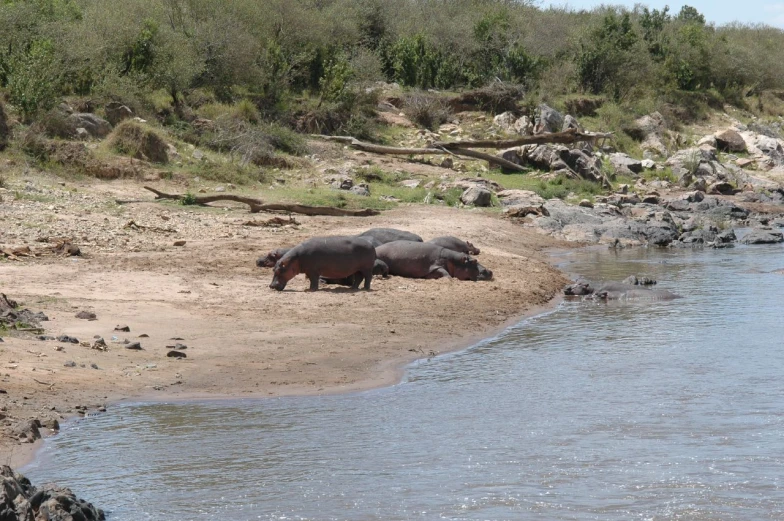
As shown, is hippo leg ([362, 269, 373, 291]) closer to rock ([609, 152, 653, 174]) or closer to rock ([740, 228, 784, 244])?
rock ([740, 228, 784, 244])

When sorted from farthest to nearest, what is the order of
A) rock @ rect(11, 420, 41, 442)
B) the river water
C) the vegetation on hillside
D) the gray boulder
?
the gray boulder < the vegetation on hillside < rock @ rect(11, 420, 41, 442) < the river water

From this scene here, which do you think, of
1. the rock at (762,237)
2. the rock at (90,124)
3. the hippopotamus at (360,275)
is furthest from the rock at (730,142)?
the hippopotamus at (360,275)

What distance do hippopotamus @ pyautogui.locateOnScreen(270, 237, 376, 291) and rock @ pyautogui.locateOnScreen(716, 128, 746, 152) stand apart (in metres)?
28.7

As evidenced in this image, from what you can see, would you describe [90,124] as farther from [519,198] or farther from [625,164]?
[625,164]

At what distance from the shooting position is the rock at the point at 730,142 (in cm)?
3809

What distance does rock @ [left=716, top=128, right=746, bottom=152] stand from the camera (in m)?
38.1

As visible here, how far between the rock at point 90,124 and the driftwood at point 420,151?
687 cm

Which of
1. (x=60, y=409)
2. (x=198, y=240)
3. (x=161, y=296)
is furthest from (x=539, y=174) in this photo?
(x=60, y=409)

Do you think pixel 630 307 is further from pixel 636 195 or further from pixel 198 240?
pixel 636 195

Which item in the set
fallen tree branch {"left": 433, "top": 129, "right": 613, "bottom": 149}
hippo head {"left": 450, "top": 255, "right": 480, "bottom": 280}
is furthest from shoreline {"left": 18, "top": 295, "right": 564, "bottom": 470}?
fallen tree branch {"left": 433, "top": 129, "right": 613, "bottom": 149}

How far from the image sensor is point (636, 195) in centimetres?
2792

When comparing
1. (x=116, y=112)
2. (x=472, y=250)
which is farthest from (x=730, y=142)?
(x=472, y=250)

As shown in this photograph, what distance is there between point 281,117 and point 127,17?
5.05 metres

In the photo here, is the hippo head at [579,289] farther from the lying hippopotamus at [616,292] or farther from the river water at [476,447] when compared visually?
the river water at [476,447]
